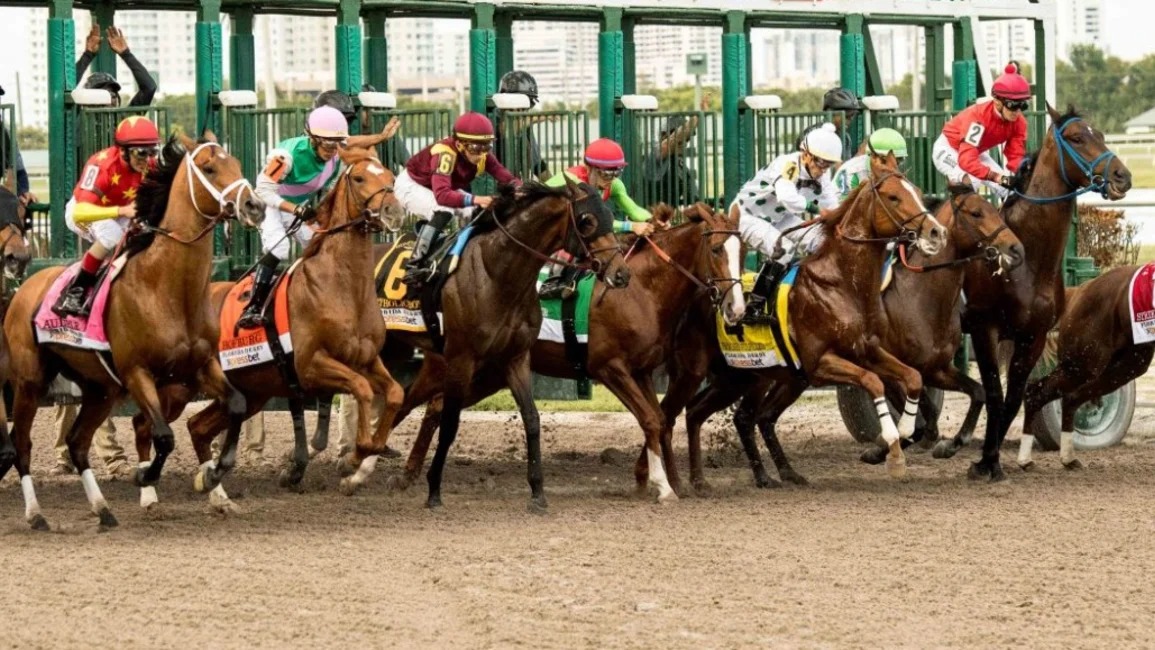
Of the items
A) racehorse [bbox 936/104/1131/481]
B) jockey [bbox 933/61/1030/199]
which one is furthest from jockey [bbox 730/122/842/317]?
racehorse [bbox 936/104/1131/481]

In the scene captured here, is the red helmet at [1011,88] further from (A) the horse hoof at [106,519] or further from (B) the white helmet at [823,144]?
(A) the horse hoof at [106,519]

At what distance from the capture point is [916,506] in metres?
10.0

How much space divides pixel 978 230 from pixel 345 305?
335cm

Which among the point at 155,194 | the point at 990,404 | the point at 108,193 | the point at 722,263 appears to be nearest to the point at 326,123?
the point at 108,193

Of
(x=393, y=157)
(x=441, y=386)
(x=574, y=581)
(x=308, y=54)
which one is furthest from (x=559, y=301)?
(x=308, y=54)

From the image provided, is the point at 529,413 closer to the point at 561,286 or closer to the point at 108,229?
the point at 561,286

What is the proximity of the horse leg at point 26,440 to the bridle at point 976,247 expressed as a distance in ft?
14.6

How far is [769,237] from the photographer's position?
1061 centimetres

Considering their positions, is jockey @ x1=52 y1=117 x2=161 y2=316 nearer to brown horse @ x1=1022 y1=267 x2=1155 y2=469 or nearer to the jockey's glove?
the jockey's glove

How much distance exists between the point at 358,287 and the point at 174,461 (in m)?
2.99

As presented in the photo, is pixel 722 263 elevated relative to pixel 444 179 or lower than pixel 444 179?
lower

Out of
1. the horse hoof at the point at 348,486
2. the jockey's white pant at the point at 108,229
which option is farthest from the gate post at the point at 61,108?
the horse hoof at the point at 348,486

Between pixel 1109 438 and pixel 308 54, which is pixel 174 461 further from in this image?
pixel 308 54

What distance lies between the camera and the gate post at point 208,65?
1139cm
